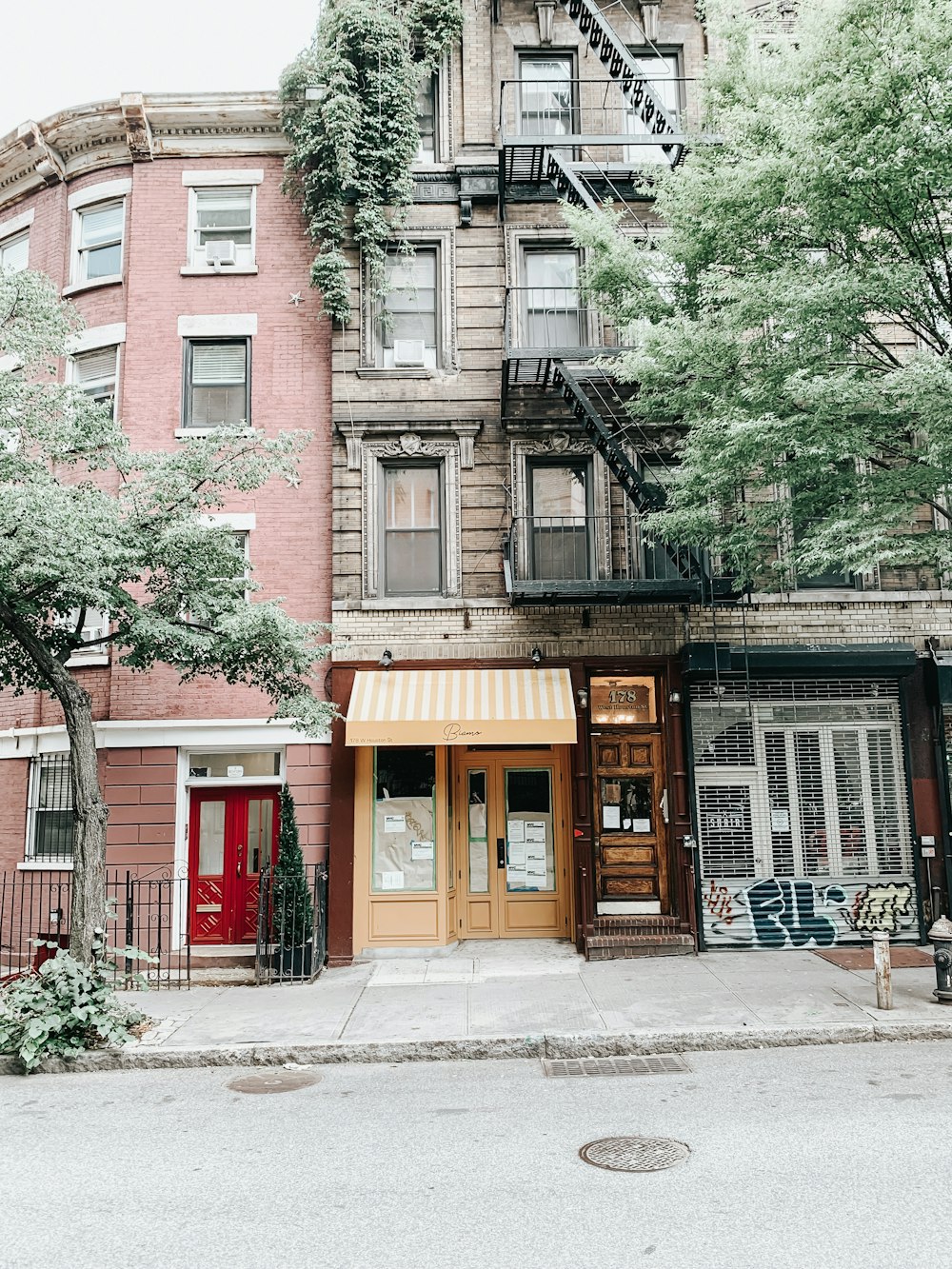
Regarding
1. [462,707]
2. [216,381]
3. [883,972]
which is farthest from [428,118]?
[883,972]

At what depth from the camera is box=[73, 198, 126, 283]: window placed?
15008mm

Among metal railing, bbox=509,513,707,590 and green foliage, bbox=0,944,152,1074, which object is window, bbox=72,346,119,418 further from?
green foliage, bbox=0,944,152,1074

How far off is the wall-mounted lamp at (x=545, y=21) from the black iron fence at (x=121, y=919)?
527 inches

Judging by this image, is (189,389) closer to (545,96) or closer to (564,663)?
(564,663)

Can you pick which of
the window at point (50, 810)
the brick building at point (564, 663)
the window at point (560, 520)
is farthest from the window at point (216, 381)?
the window at point (50, 810)

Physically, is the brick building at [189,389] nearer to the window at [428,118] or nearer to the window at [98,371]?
the window at [98,371]

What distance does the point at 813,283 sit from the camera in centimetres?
969

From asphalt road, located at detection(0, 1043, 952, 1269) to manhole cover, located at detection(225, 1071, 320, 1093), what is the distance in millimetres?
137

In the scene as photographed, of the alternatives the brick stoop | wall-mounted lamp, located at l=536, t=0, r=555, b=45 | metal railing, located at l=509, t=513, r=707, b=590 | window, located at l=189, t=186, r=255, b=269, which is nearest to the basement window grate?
the brick stoop

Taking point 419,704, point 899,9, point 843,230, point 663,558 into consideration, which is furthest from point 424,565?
point 899,9

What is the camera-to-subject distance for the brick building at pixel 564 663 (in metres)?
12.7

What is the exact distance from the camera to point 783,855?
1291cm

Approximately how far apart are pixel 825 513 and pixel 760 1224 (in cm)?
728

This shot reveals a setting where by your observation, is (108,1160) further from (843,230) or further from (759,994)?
(843,230)
